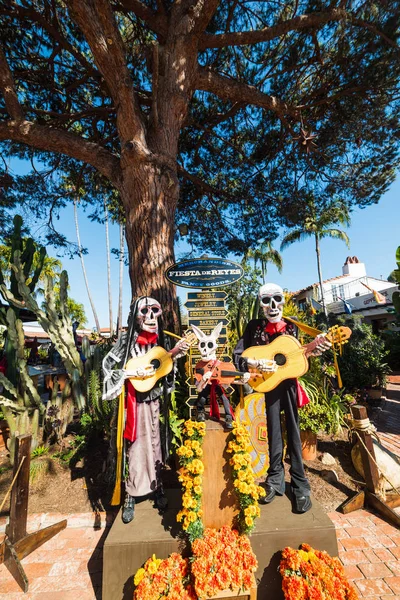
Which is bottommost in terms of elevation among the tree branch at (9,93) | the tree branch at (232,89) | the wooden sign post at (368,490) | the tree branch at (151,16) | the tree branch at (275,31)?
the wooden sign post at (368,490)

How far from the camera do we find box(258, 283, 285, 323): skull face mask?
2.89 meters

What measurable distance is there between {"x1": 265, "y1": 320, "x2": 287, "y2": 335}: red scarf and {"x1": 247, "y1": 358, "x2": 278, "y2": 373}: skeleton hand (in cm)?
32

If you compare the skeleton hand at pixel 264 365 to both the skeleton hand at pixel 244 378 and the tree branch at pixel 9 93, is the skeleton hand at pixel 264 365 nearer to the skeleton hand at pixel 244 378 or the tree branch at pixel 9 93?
the skeleton hand at pixel 244 378

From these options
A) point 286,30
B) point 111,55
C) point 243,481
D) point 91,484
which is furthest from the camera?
point 286,30

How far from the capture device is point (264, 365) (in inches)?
107

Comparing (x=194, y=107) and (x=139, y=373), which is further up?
(x=194, y=107)

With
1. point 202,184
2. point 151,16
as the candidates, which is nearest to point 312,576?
point 202,184

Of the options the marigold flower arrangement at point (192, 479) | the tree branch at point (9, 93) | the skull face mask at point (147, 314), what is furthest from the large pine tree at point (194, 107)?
the marigold flower arrangement at point (192, 479)

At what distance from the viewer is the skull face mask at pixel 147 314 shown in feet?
9.70

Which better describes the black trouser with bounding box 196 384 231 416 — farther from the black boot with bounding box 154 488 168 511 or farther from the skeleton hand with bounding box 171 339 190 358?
the black boot with bounding box 154 488 168 511

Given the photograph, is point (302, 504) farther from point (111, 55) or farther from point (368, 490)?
point (111, 55)

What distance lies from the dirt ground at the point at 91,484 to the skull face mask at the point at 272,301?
1.96 meters

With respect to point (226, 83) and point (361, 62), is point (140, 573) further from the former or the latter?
point (361, 62)

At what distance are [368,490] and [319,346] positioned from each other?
1.78 m
